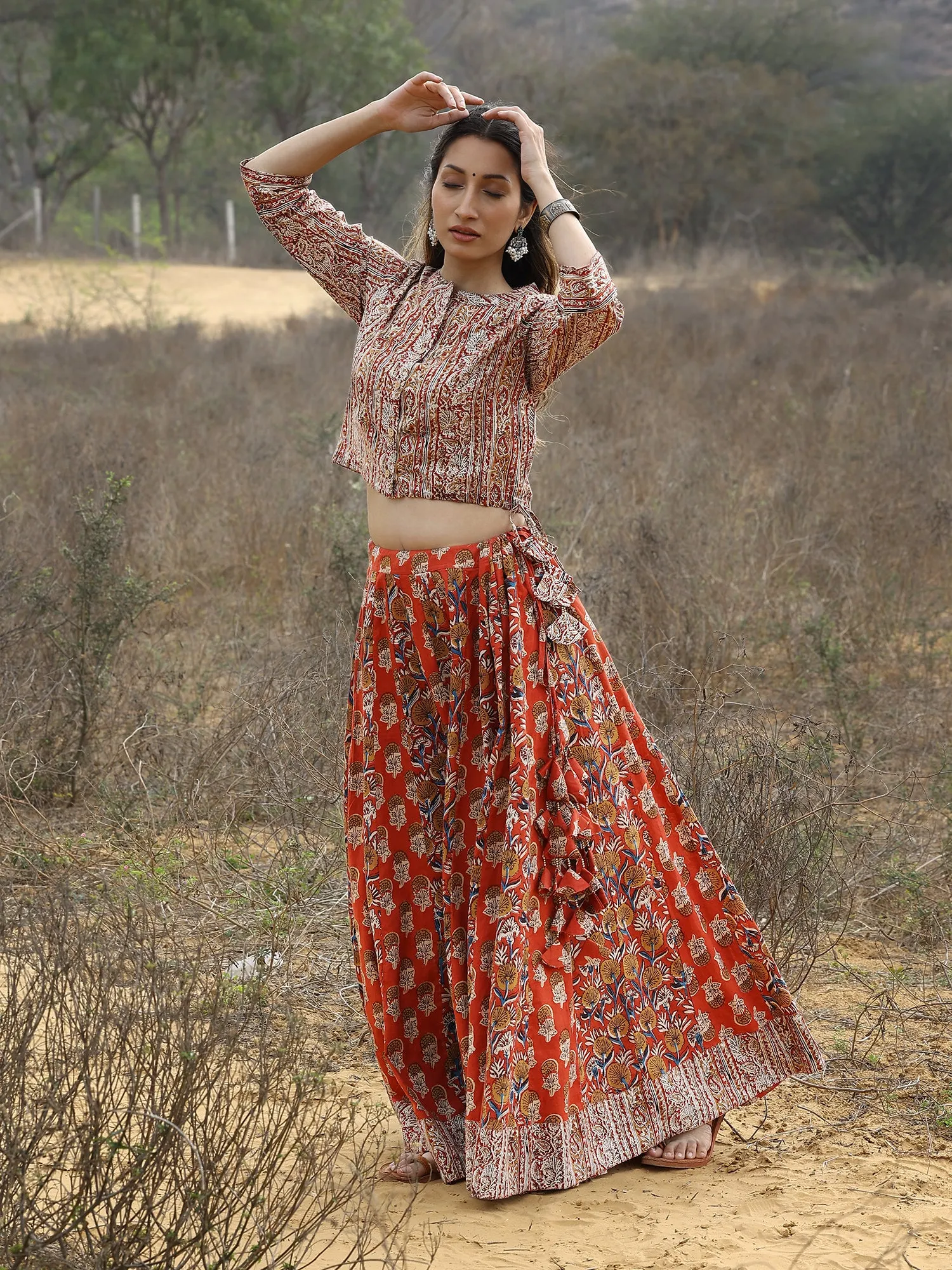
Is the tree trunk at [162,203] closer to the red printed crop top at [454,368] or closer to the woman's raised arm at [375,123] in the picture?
the woman's raised arm at [375,123]

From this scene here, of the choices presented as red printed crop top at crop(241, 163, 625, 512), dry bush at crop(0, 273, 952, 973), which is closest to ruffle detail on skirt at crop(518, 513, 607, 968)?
red printed crop top at crop(241, 163, 625, 512)

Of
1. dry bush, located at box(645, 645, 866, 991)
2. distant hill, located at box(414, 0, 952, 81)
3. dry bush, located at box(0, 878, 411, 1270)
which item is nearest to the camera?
dry bush, located at box(0, 878, 411, 1270)

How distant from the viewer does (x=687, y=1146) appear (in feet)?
8.89

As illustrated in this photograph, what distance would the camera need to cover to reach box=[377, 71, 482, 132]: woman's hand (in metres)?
2.58

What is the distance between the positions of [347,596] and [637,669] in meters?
1.37

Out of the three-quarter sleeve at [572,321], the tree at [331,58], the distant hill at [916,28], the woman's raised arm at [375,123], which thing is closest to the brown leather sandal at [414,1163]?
the three-quarter sleeve at [572,321]

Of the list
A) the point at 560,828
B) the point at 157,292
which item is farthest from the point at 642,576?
the point at 157,292

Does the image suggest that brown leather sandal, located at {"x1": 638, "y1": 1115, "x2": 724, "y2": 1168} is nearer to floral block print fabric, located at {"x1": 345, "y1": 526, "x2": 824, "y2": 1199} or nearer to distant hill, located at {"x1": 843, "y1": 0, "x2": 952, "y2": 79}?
floral block print fabric, located at {"x1": 345, "y1": 526, "x2": 824, "y2": 1199}

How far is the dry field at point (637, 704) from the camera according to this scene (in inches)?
105

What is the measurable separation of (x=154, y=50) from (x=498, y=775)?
27510mm

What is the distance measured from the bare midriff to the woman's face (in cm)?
45

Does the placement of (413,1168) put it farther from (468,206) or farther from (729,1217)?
(468,206)

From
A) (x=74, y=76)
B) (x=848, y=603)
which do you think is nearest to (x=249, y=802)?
(x=848, y=603)

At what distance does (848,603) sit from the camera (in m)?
5.96
